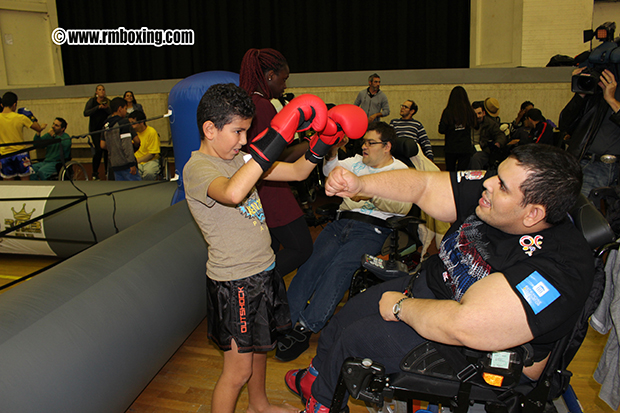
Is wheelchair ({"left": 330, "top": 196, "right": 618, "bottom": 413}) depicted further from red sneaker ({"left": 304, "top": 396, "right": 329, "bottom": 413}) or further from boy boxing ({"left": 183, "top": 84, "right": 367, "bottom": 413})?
boy boxing ({"left": 183, "top": 84, "right": 367, "bottom": 413})

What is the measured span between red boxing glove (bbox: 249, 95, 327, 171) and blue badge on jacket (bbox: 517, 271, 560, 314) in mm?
746

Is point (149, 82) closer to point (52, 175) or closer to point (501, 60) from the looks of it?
point (52, 175)

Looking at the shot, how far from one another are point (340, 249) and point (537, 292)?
137 centimetres

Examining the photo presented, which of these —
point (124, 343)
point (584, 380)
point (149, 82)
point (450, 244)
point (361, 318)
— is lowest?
point (584, 380)

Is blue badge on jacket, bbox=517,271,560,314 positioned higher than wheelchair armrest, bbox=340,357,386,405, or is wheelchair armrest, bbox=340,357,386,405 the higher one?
blue badge on jacket, bbox=517,271,560,314

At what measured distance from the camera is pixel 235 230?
141 cm

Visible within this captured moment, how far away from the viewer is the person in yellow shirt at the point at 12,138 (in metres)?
4.50

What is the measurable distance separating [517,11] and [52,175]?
7973mm

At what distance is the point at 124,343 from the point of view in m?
1.65

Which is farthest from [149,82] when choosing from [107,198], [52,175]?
[107,198]

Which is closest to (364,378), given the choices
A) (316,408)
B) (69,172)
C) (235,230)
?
(316,408)

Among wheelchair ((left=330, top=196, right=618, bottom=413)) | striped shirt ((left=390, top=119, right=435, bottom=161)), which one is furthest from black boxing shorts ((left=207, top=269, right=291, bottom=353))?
striped shirt ((left=390, top=119, right=435, bottom=161))

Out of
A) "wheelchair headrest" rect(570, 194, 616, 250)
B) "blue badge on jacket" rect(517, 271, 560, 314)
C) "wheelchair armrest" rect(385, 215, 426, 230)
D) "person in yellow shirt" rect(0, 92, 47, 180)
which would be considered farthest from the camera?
"person in yellow shirt" rect(0, 92, 47, 180)

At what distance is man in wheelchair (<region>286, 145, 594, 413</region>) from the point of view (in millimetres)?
1025
